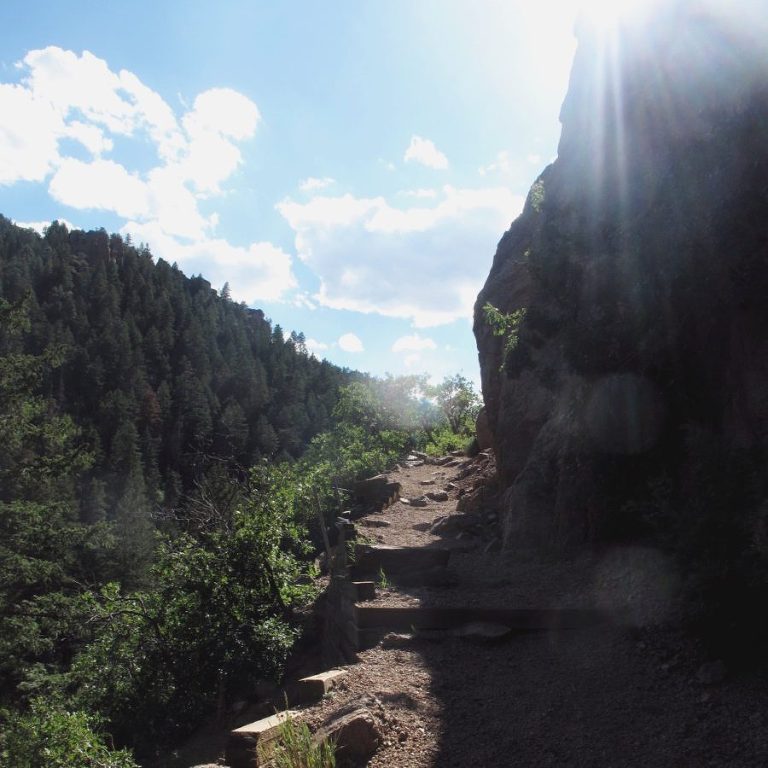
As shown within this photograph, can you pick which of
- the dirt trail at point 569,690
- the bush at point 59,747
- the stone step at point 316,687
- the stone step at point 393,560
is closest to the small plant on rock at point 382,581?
the stone step at point 393,560

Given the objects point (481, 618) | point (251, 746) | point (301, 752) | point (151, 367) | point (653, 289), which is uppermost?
point (151, 367)

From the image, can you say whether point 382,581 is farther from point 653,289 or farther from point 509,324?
point 509,324

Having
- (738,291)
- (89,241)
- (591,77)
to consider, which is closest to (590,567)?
(738,291)

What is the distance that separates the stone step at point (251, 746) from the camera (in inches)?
173

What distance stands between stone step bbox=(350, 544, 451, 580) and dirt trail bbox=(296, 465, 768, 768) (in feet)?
2.23

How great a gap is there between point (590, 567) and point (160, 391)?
7704 centimetres

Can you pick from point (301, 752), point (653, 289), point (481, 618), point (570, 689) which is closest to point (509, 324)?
point (653, 289)

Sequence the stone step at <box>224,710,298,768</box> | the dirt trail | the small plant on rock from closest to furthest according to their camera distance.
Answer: the dirt trail
the stone step at <box>224,710,298,768</box>
the small plant on rock

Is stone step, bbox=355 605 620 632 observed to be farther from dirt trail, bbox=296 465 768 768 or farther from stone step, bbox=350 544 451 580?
stone step, bbox=350 544 451 580

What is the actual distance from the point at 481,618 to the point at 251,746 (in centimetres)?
262

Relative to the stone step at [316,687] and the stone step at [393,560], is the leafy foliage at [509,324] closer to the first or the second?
the stone step at [393,560]

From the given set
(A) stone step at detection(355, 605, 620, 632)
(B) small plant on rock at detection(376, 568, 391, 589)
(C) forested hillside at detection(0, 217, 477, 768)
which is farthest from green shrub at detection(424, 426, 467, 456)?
(A) stone step at detection(355, 605, 620, 632)

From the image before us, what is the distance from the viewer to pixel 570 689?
5035 millimetres

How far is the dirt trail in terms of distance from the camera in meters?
4.14
